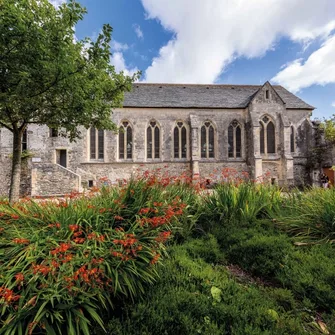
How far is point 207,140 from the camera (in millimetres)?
20031

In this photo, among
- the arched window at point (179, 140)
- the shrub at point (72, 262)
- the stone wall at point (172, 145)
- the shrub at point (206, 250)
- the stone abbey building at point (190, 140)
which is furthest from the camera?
the arched window at point (179, 140)

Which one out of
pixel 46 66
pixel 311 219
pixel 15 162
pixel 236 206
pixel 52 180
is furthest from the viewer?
pixel 52 180

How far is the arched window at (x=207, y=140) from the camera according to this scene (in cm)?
1998

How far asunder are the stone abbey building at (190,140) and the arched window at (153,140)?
0.34 feet

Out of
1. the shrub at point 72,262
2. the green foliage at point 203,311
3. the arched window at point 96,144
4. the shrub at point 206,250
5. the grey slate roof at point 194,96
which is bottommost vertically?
the green foliage at point 203,311

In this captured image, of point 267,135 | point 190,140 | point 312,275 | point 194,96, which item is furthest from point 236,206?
point 194,96

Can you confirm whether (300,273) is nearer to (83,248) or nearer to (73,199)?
(83,248)

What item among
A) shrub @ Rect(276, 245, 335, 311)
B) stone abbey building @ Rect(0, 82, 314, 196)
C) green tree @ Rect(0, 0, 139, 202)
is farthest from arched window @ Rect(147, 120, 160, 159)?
shrub @ Rect(276, 245, 335, 311)

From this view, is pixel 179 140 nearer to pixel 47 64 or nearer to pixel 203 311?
pixel 47 64

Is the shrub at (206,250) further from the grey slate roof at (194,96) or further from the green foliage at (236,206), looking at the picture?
the grey slate roof at (194,96)

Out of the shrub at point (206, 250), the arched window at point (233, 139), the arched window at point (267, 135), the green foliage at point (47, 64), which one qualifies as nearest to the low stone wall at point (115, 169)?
the arched window at point (233, 139)

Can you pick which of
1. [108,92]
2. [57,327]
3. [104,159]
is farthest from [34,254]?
[104,159]

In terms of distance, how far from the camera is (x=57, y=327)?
1842 mm

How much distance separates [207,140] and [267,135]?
21.0 feet
